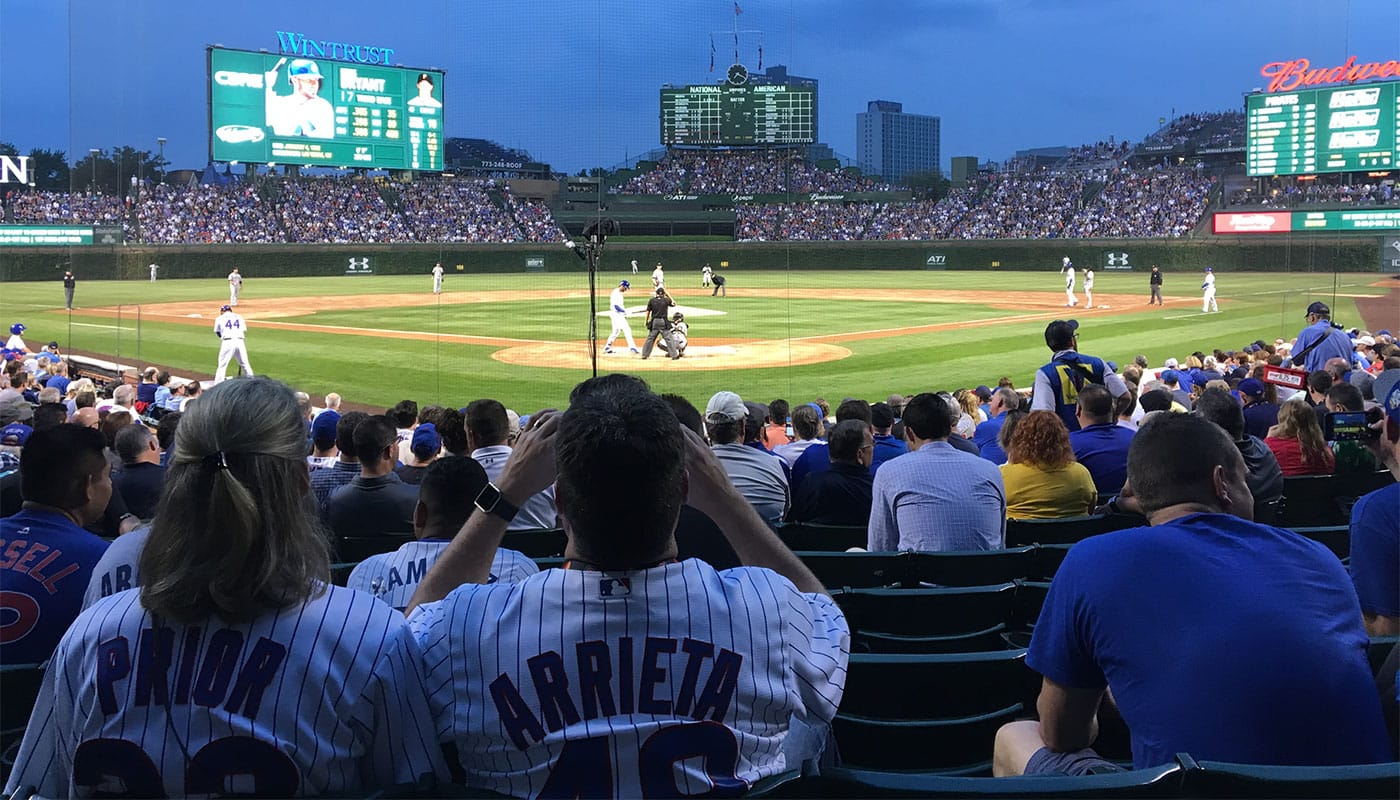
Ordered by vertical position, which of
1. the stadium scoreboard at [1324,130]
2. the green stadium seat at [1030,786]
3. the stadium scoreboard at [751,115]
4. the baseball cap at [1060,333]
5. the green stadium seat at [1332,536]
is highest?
the stadium scoreboard at [751,115]

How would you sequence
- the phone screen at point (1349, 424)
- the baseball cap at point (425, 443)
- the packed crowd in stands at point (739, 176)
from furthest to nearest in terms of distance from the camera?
1. the packed crowd in stands at point (739, 176)
2. the phone screen at point (1349, 424)
3. the baseball cap at point (425, 443)

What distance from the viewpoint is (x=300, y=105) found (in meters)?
37.6

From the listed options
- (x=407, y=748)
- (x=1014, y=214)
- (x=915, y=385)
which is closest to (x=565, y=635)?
(x=407, y=748)

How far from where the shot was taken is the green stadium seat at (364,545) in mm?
5168

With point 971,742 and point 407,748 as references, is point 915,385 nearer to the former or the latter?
point 971,742

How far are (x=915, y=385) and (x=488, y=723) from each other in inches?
645

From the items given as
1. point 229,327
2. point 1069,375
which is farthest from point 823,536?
point 229,327

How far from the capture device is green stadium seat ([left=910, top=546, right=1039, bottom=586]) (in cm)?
452

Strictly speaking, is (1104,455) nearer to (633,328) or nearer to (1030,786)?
(1030,786)

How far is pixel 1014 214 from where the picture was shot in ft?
171

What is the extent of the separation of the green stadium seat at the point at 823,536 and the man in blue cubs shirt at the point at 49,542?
3174mm

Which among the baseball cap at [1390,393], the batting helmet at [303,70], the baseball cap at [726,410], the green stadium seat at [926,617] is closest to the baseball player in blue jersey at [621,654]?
the green stadium seat at [926,617]

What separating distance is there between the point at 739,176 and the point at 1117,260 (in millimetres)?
18347

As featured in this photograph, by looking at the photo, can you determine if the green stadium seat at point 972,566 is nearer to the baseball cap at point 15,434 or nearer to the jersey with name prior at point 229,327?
the baseball cap at point 15,434
